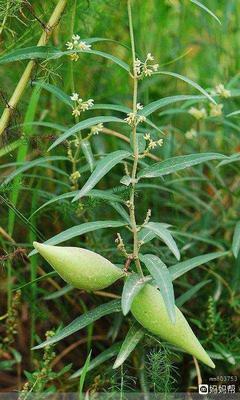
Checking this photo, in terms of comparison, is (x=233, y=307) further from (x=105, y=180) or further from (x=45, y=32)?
(x=45, y=32)

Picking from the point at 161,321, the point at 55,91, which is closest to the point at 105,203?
the point at 55,91

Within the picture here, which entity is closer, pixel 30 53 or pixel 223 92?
pixel 30 53

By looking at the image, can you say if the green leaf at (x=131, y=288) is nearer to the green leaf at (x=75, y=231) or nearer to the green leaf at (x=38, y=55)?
the green leaf at (x=75, y=231)

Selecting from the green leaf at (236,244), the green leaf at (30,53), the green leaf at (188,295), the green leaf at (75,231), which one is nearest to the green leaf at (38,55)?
the green leaf at (30,53)

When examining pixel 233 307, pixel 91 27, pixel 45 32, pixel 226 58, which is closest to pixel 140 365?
pixel 233 307

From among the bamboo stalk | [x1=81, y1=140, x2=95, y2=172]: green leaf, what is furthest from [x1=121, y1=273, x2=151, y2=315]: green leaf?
the bamboo stalk

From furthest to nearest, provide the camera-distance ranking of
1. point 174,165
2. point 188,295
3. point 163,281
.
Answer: point 188,295
point 174,165
point 163,281

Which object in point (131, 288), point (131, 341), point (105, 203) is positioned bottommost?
point (131, 341)

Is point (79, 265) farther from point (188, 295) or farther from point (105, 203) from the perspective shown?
point (188, 295)
